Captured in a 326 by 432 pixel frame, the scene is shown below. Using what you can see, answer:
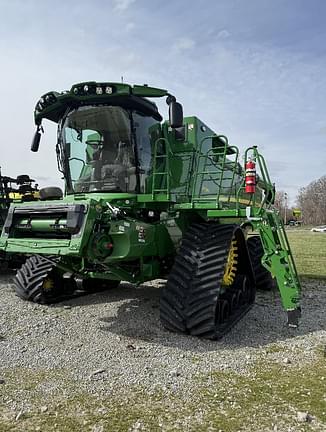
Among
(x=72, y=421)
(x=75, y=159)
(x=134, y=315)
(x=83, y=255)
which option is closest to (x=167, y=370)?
(x=72, y=421)

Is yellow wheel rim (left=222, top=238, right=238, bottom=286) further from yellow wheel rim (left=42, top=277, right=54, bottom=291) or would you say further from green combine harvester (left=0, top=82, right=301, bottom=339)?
yellow wheel rim (left=42, top=277, right=54, bottom=291)

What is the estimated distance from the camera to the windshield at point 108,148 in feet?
19.4

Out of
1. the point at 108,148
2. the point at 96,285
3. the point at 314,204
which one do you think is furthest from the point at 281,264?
the point at 314,204

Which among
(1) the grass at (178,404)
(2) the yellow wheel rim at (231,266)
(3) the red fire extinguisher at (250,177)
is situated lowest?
(1) the grass at (178,404)

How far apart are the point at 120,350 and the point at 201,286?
1254 mm

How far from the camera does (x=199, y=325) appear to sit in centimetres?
504

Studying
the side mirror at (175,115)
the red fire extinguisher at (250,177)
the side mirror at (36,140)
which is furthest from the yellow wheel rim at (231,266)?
the side mirror at (36,140)

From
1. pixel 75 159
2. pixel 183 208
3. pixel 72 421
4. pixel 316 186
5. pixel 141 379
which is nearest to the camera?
pixel 72 421

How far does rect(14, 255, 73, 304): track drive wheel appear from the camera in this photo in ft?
22.1

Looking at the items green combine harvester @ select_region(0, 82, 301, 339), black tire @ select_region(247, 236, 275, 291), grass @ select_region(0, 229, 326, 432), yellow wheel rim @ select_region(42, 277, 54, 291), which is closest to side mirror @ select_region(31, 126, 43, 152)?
green combine harvester @ select_region(0, 82, 301, 339)

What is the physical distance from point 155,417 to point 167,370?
0.92 metres

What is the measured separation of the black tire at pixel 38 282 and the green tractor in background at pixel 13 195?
2955 mm

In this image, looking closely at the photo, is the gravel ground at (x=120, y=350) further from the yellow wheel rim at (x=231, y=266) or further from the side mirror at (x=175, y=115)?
the side mirror at (x=175, y=115)

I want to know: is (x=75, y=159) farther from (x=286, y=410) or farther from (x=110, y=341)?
(x=286, y=410)
